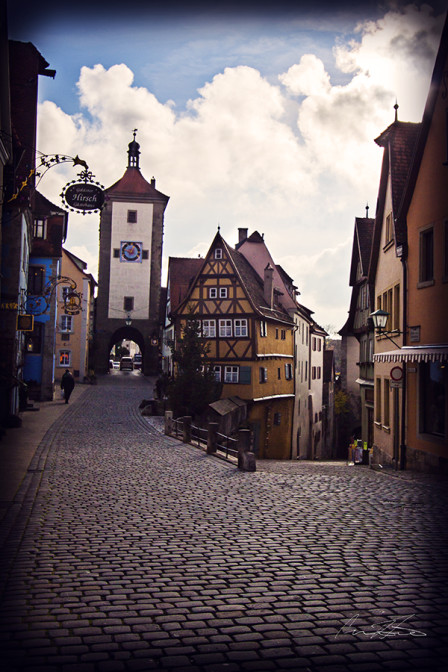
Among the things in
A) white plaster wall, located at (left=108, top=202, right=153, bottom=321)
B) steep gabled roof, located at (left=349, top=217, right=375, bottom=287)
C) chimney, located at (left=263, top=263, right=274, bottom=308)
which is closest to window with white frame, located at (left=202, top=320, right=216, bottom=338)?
chimney, located at (left=263, top=263, right=274, bottom=308)

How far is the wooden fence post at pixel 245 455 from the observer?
567 inches

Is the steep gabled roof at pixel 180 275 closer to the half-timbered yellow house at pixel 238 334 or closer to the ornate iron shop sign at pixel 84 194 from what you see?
the half-timbered yellow house at pixel 238 334

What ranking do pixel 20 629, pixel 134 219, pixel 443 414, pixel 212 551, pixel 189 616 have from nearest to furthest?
pixel 20 629 < pixel 189 616 < pixel 212 551 < pixel 443 414 < pixel 134 219

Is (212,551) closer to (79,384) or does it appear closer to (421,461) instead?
(421,461)

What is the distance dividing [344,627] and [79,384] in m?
42.5

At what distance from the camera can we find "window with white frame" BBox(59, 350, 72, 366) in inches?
1875

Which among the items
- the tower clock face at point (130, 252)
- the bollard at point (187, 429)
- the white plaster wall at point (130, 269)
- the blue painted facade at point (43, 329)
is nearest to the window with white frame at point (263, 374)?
the blue painted facade at point (43, 329)

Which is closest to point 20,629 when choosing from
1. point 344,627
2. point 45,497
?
point 344,627

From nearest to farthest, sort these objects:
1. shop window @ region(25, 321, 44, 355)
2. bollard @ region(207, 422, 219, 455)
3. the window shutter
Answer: bollard @ region(207, 422, 219, 455), shop window @ region(25, 321, 44, 355), the window shutter

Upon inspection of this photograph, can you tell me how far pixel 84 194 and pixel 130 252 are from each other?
48953 millimetres

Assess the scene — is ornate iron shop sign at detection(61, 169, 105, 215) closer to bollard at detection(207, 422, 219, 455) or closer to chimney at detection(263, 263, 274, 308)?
bollard at detection(207, 422, 219, 455)

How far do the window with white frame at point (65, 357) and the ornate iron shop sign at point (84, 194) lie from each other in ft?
118

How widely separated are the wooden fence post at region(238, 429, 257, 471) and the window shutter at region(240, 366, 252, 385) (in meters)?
17.3

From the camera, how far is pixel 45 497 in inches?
396
